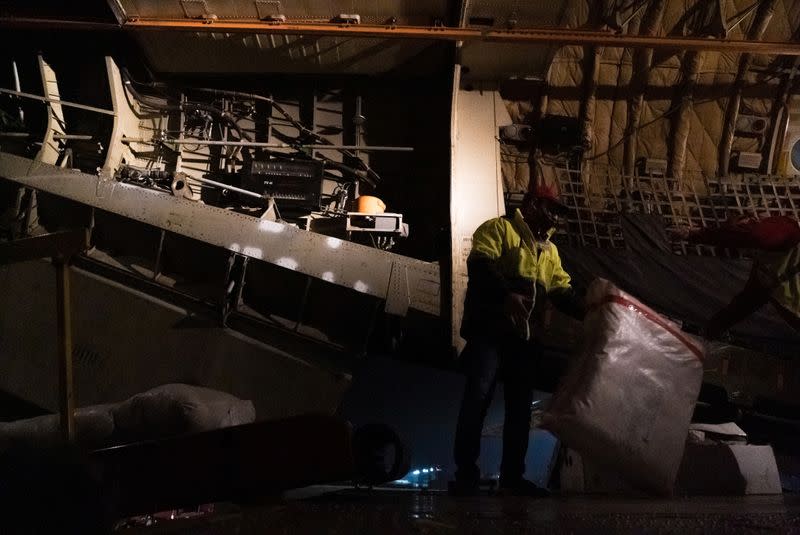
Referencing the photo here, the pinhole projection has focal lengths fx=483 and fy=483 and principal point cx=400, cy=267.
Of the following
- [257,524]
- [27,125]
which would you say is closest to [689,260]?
[257,524]

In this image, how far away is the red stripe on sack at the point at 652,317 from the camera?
7.16ft

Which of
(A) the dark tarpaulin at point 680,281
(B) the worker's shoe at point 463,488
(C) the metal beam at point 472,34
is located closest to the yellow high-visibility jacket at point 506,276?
(B) the worker's shoe at point 463,488

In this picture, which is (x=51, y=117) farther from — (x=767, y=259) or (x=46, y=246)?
(x=767, y=259)

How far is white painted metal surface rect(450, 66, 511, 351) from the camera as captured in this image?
499cm

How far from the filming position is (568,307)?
2.88m

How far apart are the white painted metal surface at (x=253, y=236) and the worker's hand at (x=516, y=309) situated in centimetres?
191

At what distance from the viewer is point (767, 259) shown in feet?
8.63

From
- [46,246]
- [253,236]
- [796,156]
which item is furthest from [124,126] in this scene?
[796,156]

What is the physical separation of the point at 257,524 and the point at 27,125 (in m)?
6.26

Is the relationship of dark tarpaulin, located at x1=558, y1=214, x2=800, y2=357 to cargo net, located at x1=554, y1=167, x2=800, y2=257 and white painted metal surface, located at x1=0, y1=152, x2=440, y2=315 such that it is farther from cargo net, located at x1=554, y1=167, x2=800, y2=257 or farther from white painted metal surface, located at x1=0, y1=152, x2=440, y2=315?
white painted metal surface, located at x1=0, y1=152, x2=440, y2=315

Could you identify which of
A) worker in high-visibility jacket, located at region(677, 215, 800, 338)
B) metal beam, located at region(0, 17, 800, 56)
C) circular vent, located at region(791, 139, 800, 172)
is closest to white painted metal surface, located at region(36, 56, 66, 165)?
metal beam, located at region(0, 17, 800, 56)

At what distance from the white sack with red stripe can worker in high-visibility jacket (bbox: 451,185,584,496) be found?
0.45 meters

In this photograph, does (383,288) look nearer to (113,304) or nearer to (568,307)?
(568,307)

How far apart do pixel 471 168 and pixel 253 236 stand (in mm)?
2531
